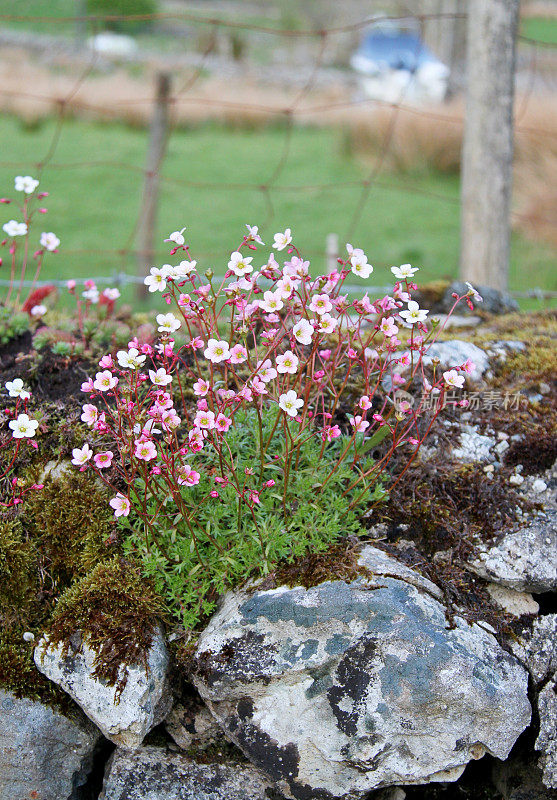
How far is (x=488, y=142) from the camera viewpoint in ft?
14.3

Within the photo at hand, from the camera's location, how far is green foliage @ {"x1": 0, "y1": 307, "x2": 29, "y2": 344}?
127 inches

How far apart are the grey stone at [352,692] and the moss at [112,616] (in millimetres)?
202

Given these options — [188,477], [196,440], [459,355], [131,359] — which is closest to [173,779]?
[188,477]

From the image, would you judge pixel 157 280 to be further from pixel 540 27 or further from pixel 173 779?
pixel 540 27

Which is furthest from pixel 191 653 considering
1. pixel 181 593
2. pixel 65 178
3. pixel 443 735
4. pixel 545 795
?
pixel 65 178

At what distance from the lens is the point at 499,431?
113 inches

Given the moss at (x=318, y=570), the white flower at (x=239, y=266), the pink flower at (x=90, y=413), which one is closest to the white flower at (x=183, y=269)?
the white flower at (x=239, y=266)

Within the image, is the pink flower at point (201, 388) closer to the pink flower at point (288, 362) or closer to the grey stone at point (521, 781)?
the pink flower at point (288, 362)

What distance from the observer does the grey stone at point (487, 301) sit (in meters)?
3.83

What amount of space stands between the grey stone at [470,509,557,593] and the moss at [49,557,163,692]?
114cm

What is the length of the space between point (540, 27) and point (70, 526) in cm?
5319

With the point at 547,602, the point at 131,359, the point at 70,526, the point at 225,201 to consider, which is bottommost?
the point at 225,201

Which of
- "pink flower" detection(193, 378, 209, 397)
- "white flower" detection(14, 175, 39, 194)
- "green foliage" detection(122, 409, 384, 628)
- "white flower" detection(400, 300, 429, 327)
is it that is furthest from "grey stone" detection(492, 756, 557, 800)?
"white flower" detection(14, 175, 39, 194)

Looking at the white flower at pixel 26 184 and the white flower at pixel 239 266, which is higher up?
→ the white flower at pixel 26 184
